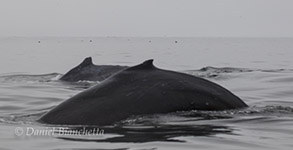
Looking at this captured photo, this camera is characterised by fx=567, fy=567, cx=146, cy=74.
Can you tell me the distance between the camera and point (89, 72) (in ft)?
46.4

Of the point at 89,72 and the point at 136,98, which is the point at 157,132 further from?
the point at 89,72

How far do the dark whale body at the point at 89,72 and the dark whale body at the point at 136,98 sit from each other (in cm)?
680

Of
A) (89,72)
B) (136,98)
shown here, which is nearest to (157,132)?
(136,98)

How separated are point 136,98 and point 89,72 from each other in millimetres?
7678

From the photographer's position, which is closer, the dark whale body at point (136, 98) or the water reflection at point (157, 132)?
the water reflection at point (157, 132)

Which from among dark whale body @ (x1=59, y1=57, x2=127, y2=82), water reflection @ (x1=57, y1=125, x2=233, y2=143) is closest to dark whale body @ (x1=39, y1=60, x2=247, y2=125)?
water reflection @ (x1=57, y1=125, x2=233, y2=143)

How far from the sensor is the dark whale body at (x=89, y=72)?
13773 mm

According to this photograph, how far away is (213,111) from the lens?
7000 millimetres

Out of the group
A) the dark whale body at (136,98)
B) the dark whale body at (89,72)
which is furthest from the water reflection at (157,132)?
the dark whale body at (89,72)

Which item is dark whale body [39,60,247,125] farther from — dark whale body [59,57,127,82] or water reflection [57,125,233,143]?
dark whale body [59,57,127,82]

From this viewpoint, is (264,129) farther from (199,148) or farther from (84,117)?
(84,117)

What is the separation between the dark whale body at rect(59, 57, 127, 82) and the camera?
13773 mm

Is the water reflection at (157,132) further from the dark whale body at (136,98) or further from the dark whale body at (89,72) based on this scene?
the dark whale body at (89,72)

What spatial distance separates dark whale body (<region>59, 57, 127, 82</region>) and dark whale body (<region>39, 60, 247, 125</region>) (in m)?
6.80
